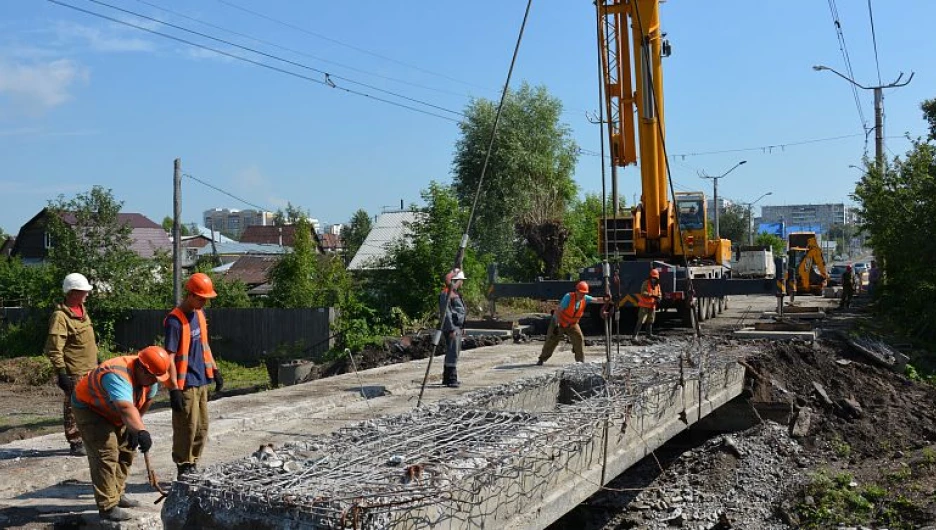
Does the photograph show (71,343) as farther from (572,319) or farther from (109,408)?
(572,319)

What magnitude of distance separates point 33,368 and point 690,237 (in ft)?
55.9

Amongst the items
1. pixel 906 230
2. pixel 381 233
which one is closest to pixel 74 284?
pixel 906 230

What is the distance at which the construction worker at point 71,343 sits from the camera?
7.63 m

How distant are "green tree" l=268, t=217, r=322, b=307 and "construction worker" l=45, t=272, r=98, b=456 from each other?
693 inches

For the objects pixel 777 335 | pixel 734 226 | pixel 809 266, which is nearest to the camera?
pixel 777 335

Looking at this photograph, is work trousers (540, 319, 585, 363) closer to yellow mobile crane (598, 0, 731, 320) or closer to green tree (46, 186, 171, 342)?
yellow mobile crane (598, 0, 731, 320)

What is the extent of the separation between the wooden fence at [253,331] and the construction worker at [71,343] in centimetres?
1396

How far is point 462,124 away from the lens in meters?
43.0

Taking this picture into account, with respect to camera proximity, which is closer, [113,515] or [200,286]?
[113,515]

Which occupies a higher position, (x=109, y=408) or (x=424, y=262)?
(x=424, y=262)

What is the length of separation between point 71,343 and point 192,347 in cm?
175

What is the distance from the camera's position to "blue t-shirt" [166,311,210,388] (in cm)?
665

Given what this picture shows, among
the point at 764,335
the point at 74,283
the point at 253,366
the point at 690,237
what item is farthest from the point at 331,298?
the point at 74,283

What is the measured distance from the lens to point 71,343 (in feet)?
25.9
